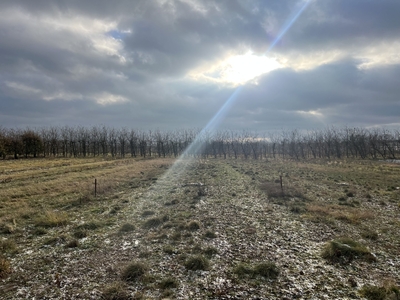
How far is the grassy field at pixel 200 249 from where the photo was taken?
6.86 metres

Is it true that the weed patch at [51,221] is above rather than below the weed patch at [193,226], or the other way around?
above

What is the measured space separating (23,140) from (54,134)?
16648mm

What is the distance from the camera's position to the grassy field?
6855 millimetres

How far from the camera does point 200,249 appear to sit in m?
9.49

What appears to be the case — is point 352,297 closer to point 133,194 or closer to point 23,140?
point 133,194

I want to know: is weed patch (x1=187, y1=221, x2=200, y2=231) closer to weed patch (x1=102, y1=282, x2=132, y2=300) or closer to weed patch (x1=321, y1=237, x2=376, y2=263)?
weed patch (x1=102, y1=282, x2=132, y2=300)

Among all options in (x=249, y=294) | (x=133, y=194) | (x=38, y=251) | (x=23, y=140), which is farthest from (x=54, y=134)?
(x=249, y=294)

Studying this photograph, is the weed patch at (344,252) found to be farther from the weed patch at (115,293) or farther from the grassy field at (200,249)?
the weed patch at (115,293)

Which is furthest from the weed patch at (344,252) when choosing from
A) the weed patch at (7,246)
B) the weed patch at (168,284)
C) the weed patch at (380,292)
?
the weed patch at (7,246)

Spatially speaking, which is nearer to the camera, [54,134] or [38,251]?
[38,251]

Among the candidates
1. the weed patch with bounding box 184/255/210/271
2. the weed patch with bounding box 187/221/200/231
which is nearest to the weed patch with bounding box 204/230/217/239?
the weed patch with bounding box 187/221/200/231

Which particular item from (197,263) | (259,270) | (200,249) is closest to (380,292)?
(259,270)

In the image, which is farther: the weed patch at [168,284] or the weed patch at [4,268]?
the weed patch at [4,268]

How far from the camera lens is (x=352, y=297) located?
6.37 metres
